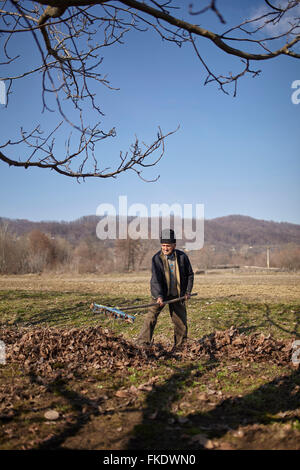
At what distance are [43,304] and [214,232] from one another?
11285cm

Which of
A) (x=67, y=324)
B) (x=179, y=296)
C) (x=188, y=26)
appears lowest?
(x=67, y=324)

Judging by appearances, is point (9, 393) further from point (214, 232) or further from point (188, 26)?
point (214, 232)

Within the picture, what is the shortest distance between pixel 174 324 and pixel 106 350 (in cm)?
133

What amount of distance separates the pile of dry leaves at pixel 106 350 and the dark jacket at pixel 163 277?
0.87m

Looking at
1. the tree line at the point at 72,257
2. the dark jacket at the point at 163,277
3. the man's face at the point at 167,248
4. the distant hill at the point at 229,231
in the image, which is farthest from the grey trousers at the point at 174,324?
the distant hill at the point at 229,231

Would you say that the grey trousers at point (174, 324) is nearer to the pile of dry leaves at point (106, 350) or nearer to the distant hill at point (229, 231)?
the pile of dry leaves at point (106, 350)

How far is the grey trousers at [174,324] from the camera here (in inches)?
239

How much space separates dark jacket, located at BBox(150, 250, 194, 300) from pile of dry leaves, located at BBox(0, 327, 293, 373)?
873mm

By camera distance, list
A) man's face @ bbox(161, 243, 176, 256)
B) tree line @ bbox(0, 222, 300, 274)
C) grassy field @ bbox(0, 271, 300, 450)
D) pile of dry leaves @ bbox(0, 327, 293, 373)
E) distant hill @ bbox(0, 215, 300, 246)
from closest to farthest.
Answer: grassy field @ bbox(0, 271, 300, 450) < pile of dry leaves @ bbox(0, 327, 293, 373) < man's face @ bbox(161, 243, 176, 256) < tree line @ bbox(0, 222, 300, 274) < distant hill @ bbox(0, 215, 300, 246)

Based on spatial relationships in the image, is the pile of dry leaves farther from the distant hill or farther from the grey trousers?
the distant hill

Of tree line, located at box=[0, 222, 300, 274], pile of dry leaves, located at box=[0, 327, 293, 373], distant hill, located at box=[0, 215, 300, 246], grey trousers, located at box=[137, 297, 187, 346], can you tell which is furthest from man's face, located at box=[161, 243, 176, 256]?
distant hill, located at box=[0, 215, 300, 246]

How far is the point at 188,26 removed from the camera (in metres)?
3.05

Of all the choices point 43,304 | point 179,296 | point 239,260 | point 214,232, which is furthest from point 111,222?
point 214,232

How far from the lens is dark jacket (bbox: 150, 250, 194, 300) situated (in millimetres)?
6048
